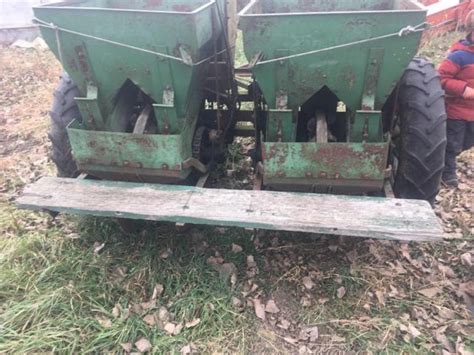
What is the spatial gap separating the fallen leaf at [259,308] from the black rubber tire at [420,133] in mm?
1332

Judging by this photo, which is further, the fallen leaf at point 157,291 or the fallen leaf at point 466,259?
the fallen leaf at point 466,259

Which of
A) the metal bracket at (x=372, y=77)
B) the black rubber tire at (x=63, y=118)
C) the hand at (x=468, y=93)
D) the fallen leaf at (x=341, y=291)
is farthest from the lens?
the hand at (x=468, y=93)

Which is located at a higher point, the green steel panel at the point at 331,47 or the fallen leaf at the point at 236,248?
the green steel panel at the point at 331,47

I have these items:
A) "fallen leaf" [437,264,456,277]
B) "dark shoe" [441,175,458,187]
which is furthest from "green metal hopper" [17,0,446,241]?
"dark shoe" [441,175,458,187]

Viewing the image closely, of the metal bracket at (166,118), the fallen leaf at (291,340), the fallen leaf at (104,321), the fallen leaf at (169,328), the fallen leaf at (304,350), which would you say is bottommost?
the fallen leaf at (304,350)

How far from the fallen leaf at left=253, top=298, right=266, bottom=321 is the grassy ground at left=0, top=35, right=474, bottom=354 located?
0.01 m

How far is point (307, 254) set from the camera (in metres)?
3.49

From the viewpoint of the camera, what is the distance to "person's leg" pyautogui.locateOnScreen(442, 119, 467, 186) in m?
3.94

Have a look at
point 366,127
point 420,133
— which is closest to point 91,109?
point 366,127

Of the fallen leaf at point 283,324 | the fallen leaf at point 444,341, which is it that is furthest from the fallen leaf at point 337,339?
the fallen leaf at point 444,341

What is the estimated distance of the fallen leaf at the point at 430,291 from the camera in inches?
123

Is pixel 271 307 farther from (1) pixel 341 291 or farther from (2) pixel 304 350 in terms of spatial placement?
(1) pixel 341 291

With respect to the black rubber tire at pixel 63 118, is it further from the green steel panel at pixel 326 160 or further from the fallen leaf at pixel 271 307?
the fallen leaf at pixel 271 307

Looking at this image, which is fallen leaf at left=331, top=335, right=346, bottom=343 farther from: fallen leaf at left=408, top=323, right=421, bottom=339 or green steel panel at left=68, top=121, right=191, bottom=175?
green steel panel at left=68, top=121, right=191, bottom=175
